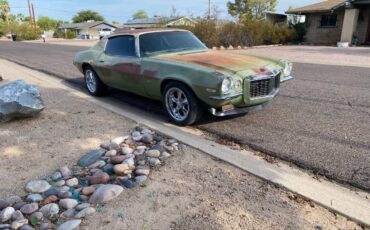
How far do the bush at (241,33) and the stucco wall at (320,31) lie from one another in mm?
1454

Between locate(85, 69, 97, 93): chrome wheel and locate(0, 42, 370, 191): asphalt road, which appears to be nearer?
locate(0, 42, 370, 191): asphalt road

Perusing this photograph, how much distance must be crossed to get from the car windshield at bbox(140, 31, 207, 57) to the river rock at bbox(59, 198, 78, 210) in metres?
3.12

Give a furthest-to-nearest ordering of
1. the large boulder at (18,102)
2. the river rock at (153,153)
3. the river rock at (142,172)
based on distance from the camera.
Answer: the large boulder at (18,102)
the river rock at (153,153)
the river rock at (142,172)

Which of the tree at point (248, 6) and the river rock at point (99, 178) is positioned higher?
the tree at point (248, 6)

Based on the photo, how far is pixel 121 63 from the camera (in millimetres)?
5926

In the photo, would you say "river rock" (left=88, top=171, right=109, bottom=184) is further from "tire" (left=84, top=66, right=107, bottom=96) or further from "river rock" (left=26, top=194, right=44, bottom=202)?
"tire" (left=84, top=66, right=107, bottom=96)

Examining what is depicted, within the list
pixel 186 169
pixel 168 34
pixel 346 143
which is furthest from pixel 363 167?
pixel 168 34

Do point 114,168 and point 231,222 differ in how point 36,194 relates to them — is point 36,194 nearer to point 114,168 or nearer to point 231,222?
point 114,168

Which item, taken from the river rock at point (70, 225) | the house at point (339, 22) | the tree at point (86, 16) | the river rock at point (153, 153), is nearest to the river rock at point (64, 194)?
the river rock at point (70, 225)

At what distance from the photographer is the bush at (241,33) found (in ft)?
70.6

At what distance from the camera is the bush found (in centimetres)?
2153

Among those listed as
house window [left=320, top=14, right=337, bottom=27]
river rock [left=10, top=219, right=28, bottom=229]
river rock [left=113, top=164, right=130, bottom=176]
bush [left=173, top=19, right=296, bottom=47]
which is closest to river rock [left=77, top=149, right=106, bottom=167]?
river rock [left=113, top=164, right=130, bottom=176]

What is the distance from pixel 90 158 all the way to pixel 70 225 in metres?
1.29

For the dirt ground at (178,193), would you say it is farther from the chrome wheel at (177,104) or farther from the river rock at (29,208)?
the chrome wheel at (177,104)
